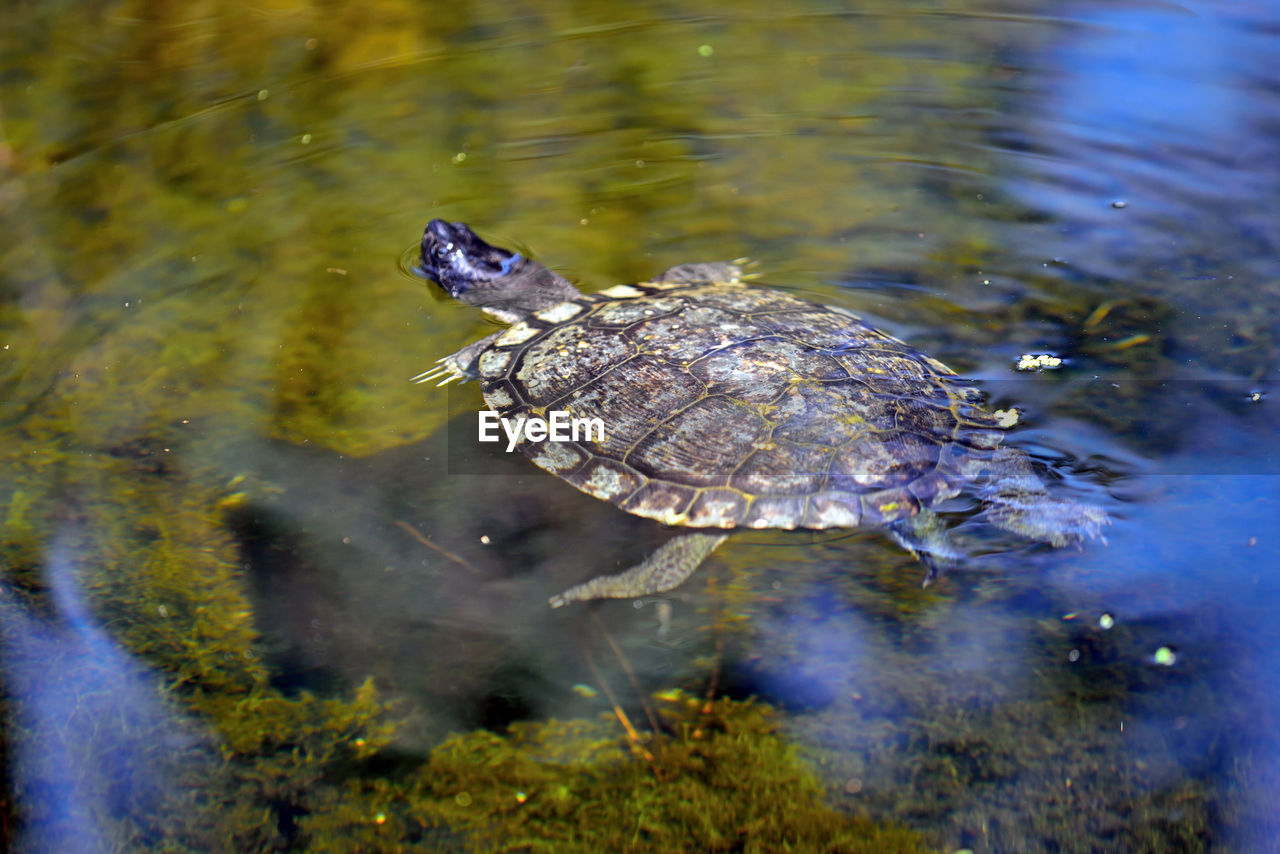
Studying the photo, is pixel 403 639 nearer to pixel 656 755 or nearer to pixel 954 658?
pixel 656 755

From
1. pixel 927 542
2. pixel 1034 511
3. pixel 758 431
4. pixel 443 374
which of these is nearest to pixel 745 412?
pixel 758 431

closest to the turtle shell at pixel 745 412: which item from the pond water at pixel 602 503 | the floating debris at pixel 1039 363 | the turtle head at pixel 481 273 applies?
the pond water at pixel 602 503

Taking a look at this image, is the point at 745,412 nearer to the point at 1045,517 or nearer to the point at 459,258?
the point at 1045,517

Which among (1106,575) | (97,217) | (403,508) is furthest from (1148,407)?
(97,217)

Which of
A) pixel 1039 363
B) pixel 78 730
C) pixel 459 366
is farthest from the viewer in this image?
pixel 459 366

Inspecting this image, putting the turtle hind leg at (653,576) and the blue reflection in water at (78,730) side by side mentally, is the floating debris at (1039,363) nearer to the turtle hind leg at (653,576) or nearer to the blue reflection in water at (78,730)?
the turtle hind leg at (653,576)
